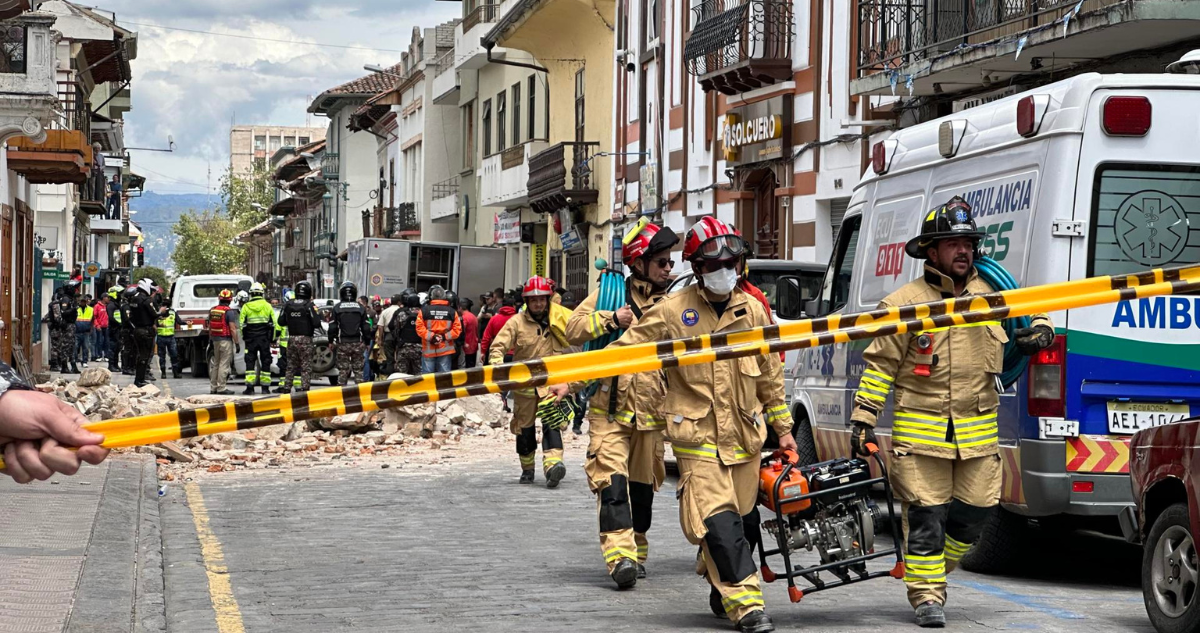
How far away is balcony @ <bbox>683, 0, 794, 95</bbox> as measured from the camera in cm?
2288

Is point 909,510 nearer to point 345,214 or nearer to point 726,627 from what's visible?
point 726,627

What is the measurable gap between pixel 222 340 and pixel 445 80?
78.3 ft

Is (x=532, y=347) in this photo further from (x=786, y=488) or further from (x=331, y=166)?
(x=331, y=166)

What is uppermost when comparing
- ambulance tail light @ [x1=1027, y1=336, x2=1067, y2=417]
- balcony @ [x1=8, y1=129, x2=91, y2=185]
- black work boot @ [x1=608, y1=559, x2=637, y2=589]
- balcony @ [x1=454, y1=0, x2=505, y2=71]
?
balcony @ [x1=454, y1=0, x2=505, y2=71]

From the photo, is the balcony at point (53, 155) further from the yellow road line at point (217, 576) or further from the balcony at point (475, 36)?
the yellow road line at point (217, 576)

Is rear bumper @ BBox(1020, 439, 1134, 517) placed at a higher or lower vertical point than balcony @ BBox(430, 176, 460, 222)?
lower

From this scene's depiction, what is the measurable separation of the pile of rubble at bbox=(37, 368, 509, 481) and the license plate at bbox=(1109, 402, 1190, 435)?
938 cm

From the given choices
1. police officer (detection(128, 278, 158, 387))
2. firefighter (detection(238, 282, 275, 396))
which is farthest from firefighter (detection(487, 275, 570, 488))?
police officer (detection(128, 278, 158, 387))

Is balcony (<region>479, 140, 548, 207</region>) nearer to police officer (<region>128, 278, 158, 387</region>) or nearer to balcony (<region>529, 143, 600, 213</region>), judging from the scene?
balcony (<region>529, 143, 600, 213</region>)

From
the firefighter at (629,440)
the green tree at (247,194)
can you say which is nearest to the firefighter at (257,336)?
the firefighter at (629,440)

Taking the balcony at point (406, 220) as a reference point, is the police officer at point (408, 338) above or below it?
below

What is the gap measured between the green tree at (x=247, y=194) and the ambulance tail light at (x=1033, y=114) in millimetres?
127953

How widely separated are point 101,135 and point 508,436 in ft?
159

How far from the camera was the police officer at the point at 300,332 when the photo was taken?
84.4ft
